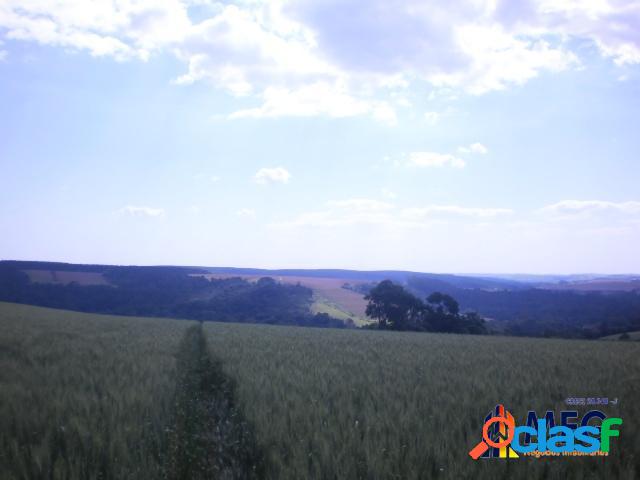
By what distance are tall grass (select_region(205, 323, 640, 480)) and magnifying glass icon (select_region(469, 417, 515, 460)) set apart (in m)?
0.08

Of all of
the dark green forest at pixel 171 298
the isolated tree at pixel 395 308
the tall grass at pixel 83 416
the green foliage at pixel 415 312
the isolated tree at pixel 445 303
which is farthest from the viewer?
the dark green forest at pixel 171 298

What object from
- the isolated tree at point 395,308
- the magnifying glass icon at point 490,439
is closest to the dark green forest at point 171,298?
the isolated tree at point 395,308

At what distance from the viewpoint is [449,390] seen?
7160 mm

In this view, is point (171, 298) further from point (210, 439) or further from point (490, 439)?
point (490, 439)

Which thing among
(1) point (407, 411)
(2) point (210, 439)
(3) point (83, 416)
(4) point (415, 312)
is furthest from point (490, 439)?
(4) point (415, 312)

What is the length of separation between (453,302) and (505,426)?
41.8 metres

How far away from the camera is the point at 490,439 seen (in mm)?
4438

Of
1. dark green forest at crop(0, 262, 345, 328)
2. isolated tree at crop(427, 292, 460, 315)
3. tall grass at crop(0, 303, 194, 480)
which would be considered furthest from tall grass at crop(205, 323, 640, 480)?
dark green forest at crop(0, 262, 345, 328)

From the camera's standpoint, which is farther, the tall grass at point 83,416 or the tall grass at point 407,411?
the tall grass at point 83,416

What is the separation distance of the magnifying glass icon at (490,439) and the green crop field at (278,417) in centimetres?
13

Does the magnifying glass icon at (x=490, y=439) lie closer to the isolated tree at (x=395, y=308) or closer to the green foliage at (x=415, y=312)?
the green foliage at (x=415, y=312)

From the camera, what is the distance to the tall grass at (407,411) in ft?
12.2

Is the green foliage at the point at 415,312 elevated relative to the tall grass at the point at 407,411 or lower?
lower

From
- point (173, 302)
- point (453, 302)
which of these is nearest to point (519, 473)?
point (453, 302)
